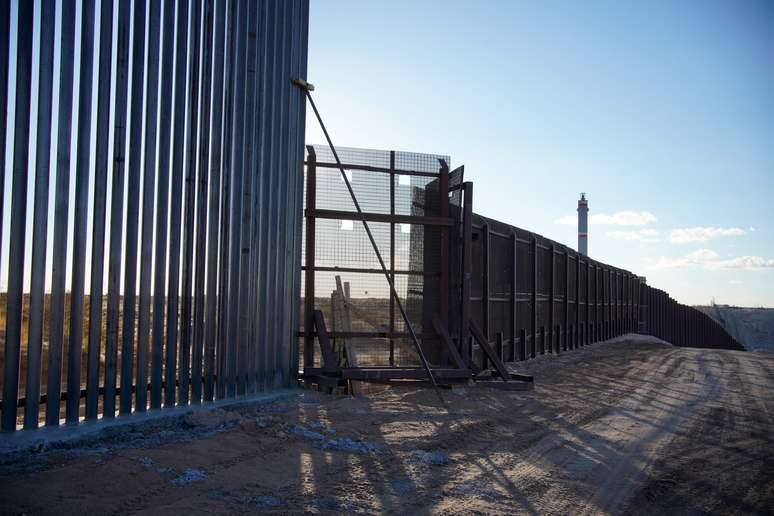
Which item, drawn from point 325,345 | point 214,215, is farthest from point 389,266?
point 214,215

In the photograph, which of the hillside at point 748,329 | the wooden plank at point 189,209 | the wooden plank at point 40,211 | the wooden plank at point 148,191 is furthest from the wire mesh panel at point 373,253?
the hillside at point 748,329

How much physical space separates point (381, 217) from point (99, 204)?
4220 millimetres

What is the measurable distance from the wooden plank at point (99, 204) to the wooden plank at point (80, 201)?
0.33ft

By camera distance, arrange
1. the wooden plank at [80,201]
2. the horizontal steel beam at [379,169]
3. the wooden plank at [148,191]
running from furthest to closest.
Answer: the horizontal steel beam at [379,169]
the wooden plank at [148,191]
the wooden plank at [80,201]

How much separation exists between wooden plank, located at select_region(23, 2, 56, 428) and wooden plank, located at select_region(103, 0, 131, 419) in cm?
61

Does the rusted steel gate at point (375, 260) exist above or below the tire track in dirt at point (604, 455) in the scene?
above

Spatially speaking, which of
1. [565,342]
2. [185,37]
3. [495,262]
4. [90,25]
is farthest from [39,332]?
[565,342]

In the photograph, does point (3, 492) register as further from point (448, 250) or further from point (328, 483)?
point (448, 250)

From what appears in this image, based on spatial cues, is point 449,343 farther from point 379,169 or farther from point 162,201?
point 162,201

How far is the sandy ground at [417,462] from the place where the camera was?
384cm

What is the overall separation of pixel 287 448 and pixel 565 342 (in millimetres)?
15717

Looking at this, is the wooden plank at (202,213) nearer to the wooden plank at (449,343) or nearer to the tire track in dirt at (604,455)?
the tire track in dirt at (604,455)

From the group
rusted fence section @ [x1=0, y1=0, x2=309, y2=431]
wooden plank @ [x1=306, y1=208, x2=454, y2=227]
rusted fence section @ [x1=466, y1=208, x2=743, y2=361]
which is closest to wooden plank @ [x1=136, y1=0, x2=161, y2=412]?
rusted fence section @ [x1=0, y1=0, x2=309, y2=431]

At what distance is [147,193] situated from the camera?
5738mm
